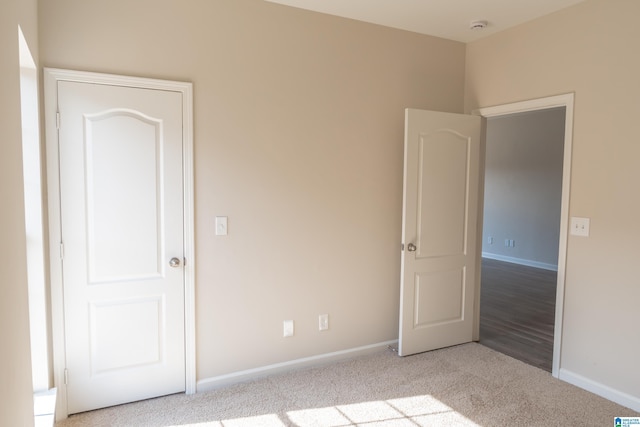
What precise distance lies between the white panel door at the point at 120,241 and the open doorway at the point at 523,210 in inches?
151

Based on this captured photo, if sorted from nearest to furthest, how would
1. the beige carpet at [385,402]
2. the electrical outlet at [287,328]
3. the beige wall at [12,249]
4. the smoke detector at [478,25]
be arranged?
the beige wall at [12,249], the beige carpet at [385,402], the electrical outlet at [287,328], the smoke detector at [478,25]

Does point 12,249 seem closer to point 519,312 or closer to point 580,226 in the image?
point 580,226

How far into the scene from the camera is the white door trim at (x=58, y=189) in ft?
7.86

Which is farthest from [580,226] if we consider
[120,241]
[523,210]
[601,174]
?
[523,210]

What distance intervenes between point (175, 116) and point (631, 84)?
2.90 meters

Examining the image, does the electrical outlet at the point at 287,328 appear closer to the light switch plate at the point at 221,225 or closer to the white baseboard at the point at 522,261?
the light switch plate at the point at 221,225

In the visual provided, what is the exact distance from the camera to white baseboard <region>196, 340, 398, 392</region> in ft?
9.57

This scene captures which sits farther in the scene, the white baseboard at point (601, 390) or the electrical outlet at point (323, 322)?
the electrical outlet at point (323, 322)

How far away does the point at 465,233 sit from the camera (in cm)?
372

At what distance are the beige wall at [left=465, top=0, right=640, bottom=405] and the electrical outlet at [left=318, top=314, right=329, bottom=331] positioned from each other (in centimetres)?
175

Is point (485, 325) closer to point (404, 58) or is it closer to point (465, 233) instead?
point (465, 233)

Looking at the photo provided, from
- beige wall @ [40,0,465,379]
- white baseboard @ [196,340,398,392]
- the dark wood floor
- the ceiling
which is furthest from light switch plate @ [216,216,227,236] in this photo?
the dark wood floor

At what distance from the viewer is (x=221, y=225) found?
2.88 meters

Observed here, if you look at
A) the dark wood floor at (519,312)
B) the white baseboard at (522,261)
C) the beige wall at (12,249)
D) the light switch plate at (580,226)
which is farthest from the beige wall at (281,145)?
the white baseboard at (522,261)
